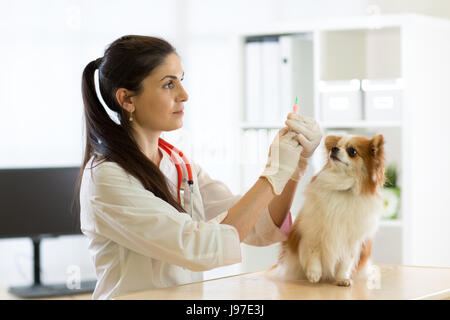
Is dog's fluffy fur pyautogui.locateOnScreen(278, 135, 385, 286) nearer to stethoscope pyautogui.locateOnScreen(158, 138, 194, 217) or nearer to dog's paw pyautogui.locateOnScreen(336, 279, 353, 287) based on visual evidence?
dog's paw pyautogui.locateOnScreen(336, 279, 353, 287)

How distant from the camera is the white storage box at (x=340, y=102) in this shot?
98.7 inches

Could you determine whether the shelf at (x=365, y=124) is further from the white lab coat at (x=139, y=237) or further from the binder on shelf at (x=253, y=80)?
the white lab coat at (x=139, y=237)

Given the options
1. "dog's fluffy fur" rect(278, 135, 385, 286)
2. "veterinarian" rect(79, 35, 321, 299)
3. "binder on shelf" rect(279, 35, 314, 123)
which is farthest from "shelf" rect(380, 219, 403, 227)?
"dog's fluffy fur" rect(278, 135, 385, 286)

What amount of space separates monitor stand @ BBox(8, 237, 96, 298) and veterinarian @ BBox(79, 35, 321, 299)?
4.62 ft

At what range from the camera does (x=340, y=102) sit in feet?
8.25

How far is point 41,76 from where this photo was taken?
3.11m

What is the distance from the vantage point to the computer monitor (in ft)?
8.75

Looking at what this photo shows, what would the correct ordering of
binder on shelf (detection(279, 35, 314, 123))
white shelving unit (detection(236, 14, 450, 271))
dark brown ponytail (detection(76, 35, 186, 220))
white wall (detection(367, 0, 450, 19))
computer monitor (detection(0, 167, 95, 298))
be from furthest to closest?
white wall (detection(367, 0, 450, 19))
computer monitor (detection(0, 167, 95, 298))
binder on shelf (detection(279, 35, 314, 123))
white shelving unit (detection(236, 14, 450, 271))
dark brown ponytail (detection(76, 35, 186, 220))

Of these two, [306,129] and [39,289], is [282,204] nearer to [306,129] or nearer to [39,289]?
[306,129]

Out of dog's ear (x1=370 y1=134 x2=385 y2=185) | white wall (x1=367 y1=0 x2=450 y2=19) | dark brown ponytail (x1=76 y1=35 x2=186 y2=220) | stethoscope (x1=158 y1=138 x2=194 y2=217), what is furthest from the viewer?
white wall (x1=367 y1=0 x2=450 y2=19)

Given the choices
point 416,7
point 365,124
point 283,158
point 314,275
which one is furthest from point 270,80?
point 314,275
